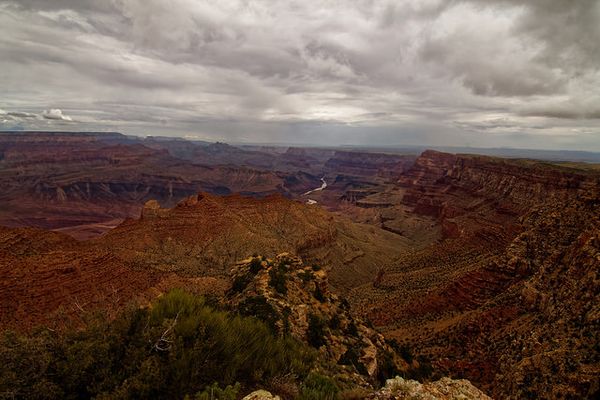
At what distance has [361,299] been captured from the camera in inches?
2088

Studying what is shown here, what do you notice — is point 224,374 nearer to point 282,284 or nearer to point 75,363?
point 75,363

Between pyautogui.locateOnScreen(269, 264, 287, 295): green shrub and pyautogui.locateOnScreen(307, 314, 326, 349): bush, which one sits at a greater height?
pyautogui.locateOnScreen(269, 264, 287, 295): green shrub

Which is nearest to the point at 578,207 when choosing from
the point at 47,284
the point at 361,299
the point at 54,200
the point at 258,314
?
the point at 361,299

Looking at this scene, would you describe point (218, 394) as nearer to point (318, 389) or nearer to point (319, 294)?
point (318, 389)

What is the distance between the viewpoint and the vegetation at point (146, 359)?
709cm

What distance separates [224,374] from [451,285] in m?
39.2

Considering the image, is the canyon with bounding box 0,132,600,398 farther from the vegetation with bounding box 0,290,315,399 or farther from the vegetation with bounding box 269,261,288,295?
the vegetation with bounding box 269,261,288,295

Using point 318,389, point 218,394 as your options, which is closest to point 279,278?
point 318,389

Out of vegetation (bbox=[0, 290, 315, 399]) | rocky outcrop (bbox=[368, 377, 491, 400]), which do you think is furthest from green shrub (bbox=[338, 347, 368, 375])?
vegetation (bbox=[0, 290, 315, 399])

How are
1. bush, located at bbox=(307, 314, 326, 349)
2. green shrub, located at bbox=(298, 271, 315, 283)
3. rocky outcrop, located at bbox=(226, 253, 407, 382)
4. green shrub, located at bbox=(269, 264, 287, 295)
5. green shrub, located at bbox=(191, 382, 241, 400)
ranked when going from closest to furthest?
green shrub, located at bbox=(191, 382, 241, 400) → rocky outcrop, located at bbox=(226, 253, 407, 382) → bush, located at bbox=(307, 314, 326, 349) → green shrub, located at bbox=(269, 264, 287, 295) → green shrub, located at bbox=(298, 271, 315, 283)

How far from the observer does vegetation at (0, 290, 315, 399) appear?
7086 millimetres

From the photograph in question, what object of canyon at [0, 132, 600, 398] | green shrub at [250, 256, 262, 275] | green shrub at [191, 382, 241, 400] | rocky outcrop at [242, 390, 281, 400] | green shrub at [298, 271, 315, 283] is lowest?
canyon at [0, 132, 600, 398]

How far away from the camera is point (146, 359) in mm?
7801

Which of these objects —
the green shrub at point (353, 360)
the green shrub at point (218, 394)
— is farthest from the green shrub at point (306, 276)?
the green shrub at point (218, 394)
